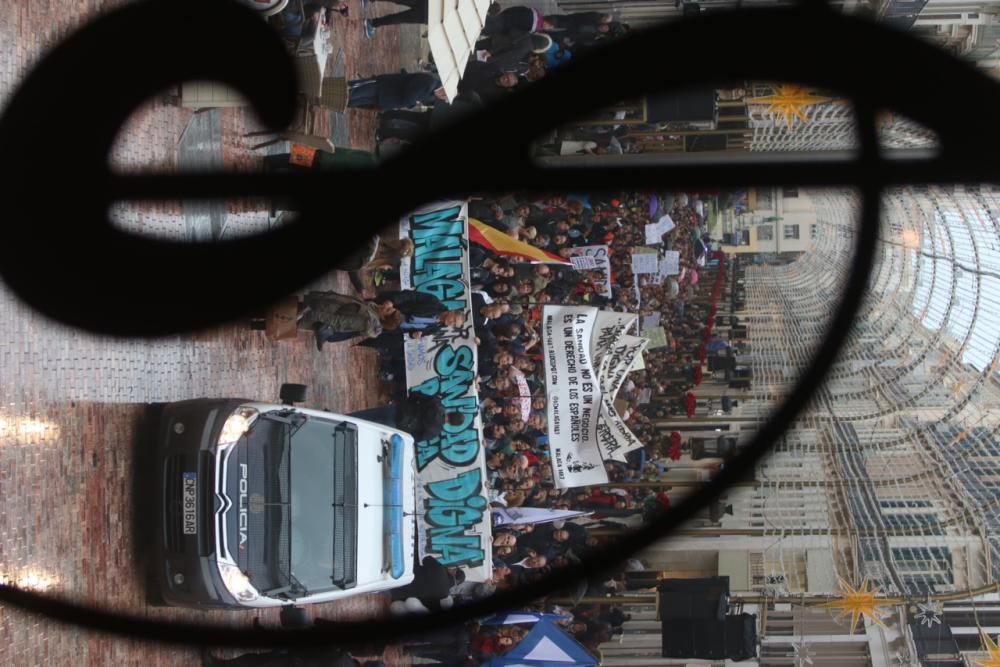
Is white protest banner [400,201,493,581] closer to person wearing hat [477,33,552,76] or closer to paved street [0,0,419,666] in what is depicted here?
person wearing hat [477,33,552,76]

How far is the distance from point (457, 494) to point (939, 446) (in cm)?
881

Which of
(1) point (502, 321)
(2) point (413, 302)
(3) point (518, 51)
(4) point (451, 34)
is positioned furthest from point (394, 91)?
(4) point (451, 34)

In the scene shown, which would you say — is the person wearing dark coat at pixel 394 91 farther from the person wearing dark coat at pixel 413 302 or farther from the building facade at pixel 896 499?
the building facade at pixel 896 499

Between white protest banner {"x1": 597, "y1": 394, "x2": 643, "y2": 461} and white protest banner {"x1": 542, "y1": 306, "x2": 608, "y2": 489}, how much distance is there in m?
0.09

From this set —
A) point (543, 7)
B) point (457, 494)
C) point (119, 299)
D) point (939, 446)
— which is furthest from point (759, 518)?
point (119, 299)

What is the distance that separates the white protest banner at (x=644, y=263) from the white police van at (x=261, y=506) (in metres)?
9.11

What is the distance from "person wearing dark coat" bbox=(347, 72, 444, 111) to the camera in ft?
40.0

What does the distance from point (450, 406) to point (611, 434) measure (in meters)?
2.19

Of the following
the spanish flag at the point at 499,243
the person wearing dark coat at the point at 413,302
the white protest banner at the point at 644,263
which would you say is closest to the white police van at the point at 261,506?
the person wearing dark coat at the point at 413,302

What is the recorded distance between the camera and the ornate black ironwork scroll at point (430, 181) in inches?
45.7

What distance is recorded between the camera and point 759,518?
19.1 meters

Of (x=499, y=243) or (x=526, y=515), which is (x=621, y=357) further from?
(x=526, y=515)

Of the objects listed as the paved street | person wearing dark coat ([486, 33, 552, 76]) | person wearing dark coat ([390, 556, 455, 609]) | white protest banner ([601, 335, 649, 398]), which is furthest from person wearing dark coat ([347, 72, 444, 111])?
person wearing dark coat ([390, 556, 455, 609])

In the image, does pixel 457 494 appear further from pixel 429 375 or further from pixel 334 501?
pixel 334 501
